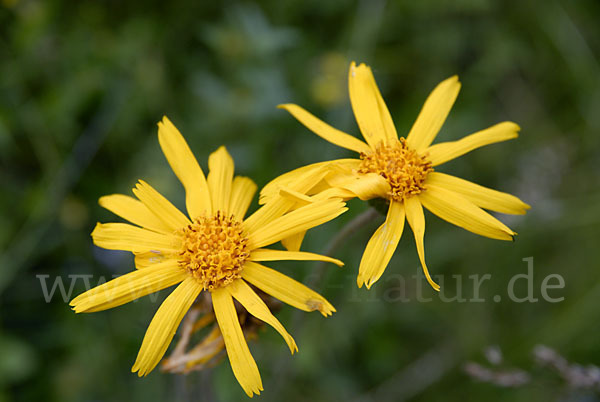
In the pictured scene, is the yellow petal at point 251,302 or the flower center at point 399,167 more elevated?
the flower center at point 399,167

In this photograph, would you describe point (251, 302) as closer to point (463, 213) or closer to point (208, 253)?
point (208, 253)

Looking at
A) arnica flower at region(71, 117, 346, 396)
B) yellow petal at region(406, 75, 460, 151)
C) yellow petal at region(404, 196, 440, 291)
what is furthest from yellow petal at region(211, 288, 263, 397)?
yellow petal at region(406, 75, 460, 151)

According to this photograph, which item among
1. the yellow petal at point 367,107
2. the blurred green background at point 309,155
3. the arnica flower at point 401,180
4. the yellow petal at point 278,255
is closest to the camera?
the yellow petal at point 278,255

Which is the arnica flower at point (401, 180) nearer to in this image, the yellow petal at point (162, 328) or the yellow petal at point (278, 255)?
the yellow petal at point (278, 255)

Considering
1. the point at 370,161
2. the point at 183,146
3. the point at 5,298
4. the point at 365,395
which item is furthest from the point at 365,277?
the point at 5,298

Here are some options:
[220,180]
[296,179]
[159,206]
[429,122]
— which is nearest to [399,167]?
[429,122]

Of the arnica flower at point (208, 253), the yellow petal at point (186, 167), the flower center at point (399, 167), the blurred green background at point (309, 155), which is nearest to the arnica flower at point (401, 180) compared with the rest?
the flower center at point (399, 167)
